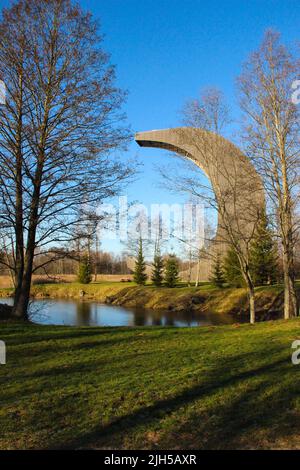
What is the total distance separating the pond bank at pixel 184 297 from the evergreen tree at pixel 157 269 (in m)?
1.51

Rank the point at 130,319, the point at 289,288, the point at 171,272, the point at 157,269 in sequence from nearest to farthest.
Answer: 1. the point at 289,288
2. the point at 130,319
3. the point at 171,272
4. the point at 157,269

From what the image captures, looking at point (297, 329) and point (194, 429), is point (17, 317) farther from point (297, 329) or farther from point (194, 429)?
point (194, 429)

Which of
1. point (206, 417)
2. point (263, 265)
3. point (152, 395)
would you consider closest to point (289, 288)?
point (152, 395)

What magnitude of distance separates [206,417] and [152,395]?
27.8 inches

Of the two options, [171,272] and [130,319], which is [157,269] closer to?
[171,272]

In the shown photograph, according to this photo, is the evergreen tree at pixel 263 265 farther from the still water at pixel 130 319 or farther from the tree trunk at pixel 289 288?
the tree trunk at pixel 289 288

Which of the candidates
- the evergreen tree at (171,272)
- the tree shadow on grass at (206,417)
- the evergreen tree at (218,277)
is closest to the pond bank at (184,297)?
the evergreen tree at (218,277)

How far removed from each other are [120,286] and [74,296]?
3.65 metres

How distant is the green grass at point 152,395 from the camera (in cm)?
295

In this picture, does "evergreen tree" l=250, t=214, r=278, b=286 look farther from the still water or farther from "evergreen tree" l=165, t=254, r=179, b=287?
"evergreen tree" l=165, t=254, r=179, b=287

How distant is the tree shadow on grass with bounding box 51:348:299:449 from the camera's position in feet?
9.46

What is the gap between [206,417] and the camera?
3236mm

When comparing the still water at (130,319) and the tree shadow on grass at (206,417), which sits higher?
the tree shadow on grass at (206,417)

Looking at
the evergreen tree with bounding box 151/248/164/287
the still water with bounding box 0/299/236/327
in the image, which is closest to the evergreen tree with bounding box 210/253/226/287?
the still water with bounding box 0/299/236/327
